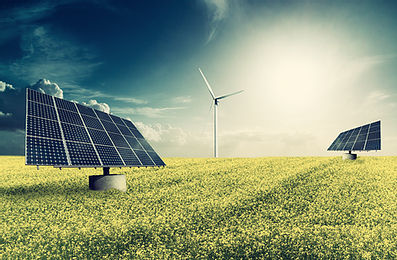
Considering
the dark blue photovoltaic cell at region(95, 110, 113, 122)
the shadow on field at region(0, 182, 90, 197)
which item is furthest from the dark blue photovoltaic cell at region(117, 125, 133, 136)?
the shadow on field at region(0, 182, 90, 197)

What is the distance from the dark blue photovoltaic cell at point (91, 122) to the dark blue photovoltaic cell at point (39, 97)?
245cm

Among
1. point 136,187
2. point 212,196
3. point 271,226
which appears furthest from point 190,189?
point 271,226

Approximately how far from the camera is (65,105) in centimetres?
1986

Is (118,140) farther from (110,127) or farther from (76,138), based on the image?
(76,138)

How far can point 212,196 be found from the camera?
18.9 meters

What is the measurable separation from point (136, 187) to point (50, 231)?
9177 millimetres

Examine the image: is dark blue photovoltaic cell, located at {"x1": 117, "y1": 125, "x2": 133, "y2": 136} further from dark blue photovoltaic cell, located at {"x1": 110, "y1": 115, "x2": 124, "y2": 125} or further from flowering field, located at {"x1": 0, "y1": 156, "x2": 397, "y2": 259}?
flowering field, located at {"x1": 0, "y1": 156, "x2": 397, "y2": 259}

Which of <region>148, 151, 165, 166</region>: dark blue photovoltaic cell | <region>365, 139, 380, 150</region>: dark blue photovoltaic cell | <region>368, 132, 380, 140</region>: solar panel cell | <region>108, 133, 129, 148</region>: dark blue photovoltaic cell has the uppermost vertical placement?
<region>368, 132, 380, 140</region>: solar panel cell

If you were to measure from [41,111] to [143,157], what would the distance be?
7.47m

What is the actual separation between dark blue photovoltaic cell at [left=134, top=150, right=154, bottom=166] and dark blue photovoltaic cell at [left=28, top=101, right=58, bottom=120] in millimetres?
6242

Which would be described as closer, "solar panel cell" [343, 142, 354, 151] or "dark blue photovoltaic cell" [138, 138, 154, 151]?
"dark blue photovoltaic cell" [138, 138, 154, 151]

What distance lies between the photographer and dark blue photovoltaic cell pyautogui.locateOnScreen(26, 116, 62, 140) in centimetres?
1521

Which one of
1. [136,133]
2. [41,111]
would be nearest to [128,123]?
[136,133]

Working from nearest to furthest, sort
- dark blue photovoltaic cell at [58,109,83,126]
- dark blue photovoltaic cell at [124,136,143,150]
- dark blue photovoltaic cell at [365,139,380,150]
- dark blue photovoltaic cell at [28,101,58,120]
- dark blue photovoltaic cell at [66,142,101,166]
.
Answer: dark blue photovoltaic cell at [66,142,101,166]
dark blue photovoltaic cell at [28,101,58,120]
dark blue photovoltaic cell at [58,109,83,126]
dark blue photovoltaic cell at [124,136,143,150]
dark blue photovoltaic cell at [365,139,380,150]
